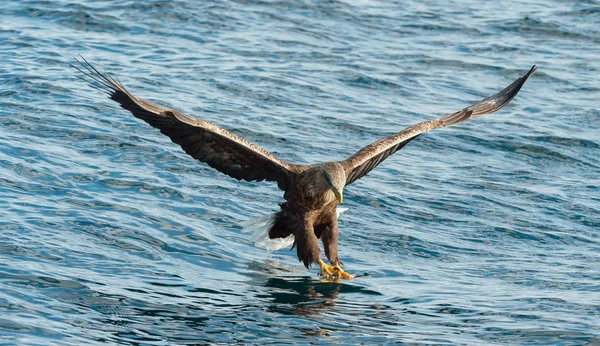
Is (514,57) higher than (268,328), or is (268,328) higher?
(514,57)

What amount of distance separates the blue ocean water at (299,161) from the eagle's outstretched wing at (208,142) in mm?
711

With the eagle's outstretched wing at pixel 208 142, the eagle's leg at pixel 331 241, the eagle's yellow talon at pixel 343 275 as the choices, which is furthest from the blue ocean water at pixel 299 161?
the eagle's outstretched wing at pixel 208 142

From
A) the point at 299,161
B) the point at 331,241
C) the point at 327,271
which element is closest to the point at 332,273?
the point at 327,271

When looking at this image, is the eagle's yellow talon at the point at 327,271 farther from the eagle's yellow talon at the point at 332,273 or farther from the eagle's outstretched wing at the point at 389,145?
the eagle's outstretched wing at the point at 389,145

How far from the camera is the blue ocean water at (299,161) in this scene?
706 cm

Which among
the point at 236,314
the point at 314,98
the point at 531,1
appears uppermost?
the point at 531,1

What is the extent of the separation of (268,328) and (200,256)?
5.87 ft

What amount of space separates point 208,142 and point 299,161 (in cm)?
286

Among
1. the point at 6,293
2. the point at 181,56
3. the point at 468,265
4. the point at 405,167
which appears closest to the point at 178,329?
the point at 6,293

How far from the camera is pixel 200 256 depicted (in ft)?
27.7

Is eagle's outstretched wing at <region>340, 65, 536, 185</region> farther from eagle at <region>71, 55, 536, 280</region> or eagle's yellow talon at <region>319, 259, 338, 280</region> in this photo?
eagle's yellow talon at <region>319, 259, 338, 280</region>

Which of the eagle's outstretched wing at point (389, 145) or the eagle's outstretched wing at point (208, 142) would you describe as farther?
the eagle's outstretched wing at point (389, 145)

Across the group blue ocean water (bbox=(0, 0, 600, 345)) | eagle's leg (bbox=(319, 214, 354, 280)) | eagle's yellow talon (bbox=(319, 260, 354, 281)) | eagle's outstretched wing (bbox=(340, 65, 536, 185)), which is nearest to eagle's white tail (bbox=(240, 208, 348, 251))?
blue ocean water (bbox=(0, 0, 600, 345))

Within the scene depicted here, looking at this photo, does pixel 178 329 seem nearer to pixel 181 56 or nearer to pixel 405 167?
pixel 405 167
